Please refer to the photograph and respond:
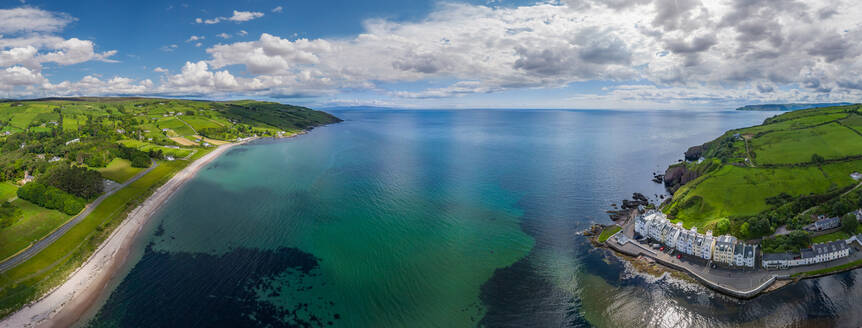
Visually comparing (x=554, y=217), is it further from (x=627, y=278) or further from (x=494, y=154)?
(x=494, y=154)

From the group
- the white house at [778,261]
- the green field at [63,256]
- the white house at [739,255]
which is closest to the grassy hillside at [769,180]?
the white house at [778,261]

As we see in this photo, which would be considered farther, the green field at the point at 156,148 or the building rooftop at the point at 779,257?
the green field at the point at 156,148

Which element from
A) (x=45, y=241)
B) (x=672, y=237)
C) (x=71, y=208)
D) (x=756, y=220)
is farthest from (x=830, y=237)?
(x=71, y=208)

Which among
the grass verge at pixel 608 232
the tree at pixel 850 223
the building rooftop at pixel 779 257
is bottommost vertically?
the grass verge at pixel 608 232

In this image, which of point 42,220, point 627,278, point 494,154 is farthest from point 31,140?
point 627,278

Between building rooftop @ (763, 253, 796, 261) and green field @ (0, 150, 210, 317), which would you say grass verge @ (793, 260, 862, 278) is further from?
green field @ (0, 150, 210, 317)

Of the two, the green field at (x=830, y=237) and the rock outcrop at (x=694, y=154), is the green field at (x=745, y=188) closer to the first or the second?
the green field at (x=830, y=237)
